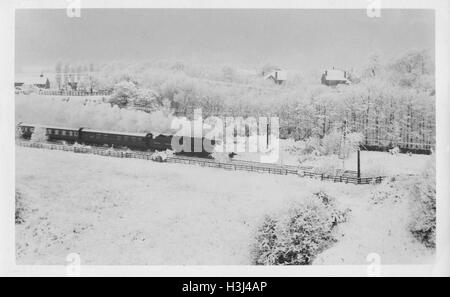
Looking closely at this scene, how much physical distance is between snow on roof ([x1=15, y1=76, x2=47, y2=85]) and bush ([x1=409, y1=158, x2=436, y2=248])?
139 inches

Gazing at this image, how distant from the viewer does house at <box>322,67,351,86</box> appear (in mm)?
3730

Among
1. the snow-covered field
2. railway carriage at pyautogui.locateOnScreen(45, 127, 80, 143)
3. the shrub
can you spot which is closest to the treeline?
railway carriage at pyautogui.locateOnScreen(45, 127, 80, 143)

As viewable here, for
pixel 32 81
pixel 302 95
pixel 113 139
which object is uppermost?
pixel 32 81

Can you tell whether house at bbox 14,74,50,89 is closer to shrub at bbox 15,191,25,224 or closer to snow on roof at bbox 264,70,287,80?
shrub at bbox 15,191,25,224

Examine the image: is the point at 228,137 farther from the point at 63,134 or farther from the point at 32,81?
the point at 32,81

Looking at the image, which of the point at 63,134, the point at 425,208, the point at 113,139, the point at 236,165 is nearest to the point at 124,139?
the point at 113,139

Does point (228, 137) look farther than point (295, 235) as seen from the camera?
Yes

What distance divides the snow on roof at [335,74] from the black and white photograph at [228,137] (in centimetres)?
2

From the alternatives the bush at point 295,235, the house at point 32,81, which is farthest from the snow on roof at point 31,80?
Answer: the bush at point 295,235

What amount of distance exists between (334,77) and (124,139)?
80.6 inches

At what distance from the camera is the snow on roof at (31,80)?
11.9ft

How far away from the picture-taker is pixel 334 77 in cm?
374

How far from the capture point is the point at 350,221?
3662 millimetres

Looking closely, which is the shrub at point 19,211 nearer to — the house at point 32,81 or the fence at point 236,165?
the fence at point 236,165
